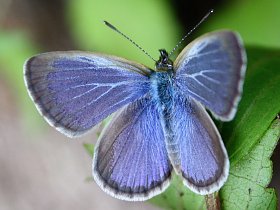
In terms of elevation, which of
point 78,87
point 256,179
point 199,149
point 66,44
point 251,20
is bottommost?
point 251,20

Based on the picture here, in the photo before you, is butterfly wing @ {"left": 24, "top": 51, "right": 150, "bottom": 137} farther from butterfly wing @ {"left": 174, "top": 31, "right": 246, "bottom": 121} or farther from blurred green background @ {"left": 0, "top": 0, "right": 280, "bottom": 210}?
blurred green background @ {"left": 0, "top": 0, "right": 280, "bottom": 210}

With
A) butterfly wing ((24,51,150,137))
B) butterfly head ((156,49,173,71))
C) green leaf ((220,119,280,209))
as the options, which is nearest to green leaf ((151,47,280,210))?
green leaf ((220,119,280,209))

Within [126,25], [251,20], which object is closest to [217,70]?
[251,20]

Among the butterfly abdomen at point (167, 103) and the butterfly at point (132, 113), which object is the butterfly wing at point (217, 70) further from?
the butterfly abdomen at point (167, 103)

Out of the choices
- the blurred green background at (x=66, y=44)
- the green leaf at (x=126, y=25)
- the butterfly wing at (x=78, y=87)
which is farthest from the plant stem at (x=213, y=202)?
the green leaf at (x=126, y=25)

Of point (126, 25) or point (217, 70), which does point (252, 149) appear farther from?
point (126, 25)

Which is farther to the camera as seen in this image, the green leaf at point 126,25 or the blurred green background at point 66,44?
the green leaf at point 126,25
